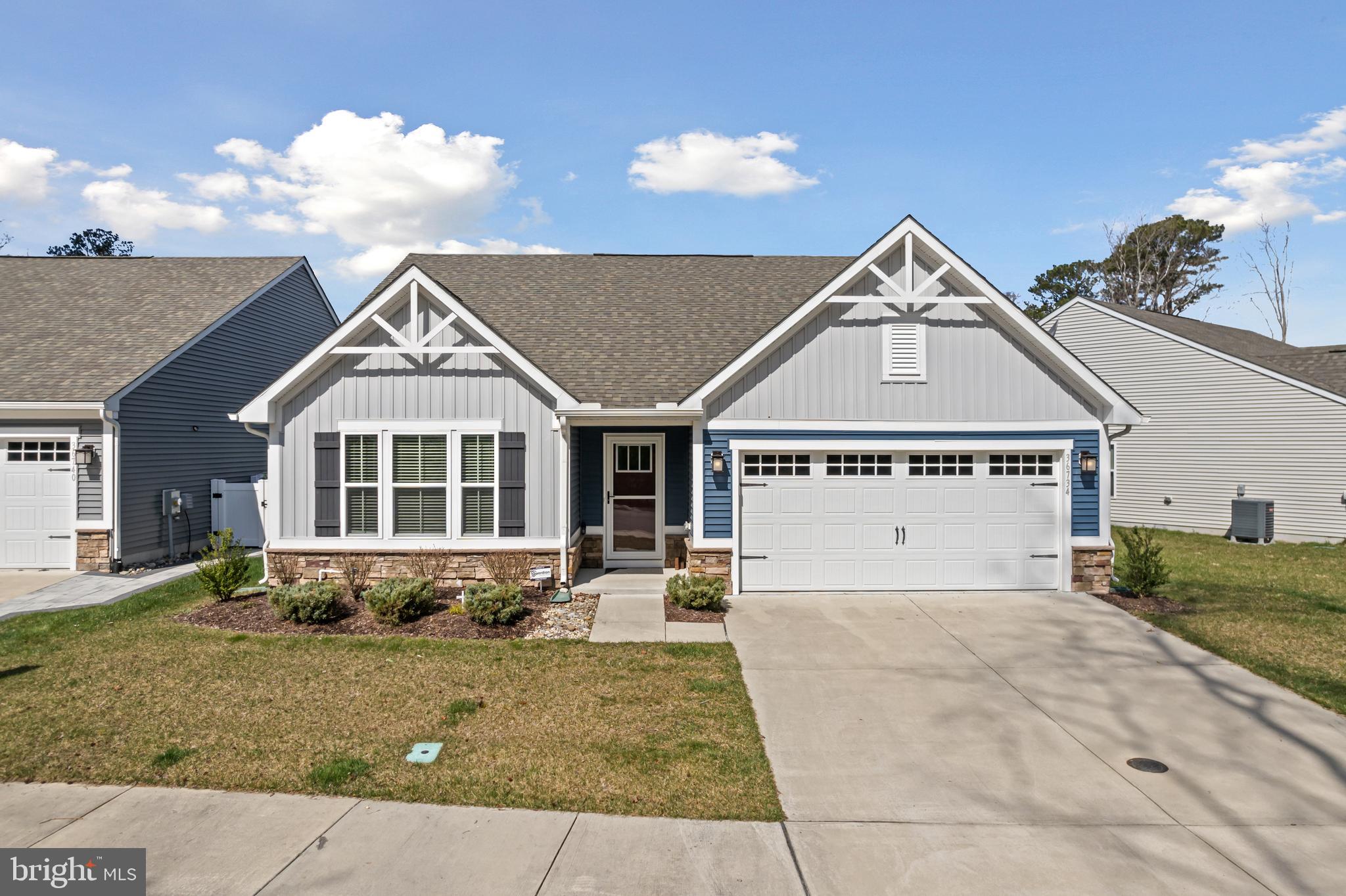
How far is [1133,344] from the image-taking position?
21.2m

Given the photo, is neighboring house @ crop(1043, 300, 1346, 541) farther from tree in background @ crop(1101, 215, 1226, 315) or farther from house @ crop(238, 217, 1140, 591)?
tree in background @ crop(1101, 215, 1226, 315)

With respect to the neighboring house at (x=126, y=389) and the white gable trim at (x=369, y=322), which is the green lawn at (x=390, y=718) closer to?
the white gable trim at (x=369, y=322)

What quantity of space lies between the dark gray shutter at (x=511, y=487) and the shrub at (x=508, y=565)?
0.96 feet

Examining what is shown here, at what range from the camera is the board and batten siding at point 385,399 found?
11.4 metres

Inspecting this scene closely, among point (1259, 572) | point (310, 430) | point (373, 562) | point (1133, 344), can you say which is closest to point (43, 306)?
point (310, 430)

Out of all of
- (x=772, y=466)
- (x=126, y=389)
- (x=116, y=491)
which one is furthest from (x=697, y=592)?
(x=126, y=389)

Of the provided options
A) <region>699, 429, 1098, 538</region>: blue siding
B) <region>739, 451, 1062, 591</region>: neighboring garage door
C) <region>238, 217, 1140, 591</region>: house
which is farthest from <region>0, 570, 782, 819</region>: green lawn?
<region>739, 451, 1062, 591</region>: neighboring garage door

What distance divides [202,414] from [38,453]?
2.93 m

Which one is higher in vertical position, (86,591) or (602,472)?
(602,472)

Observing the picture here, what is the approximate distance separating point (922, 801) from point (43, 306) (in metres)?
19.7

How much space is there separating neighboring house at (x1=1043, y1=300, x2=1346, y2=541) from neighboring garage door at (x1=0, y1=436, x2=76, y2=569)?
22.3 m

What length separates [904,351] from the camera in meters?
11.5

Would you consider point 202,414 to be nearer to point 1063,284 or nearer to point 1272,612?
point 1272,612

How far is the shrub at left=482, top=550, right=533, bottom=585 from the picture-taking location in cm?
1077
